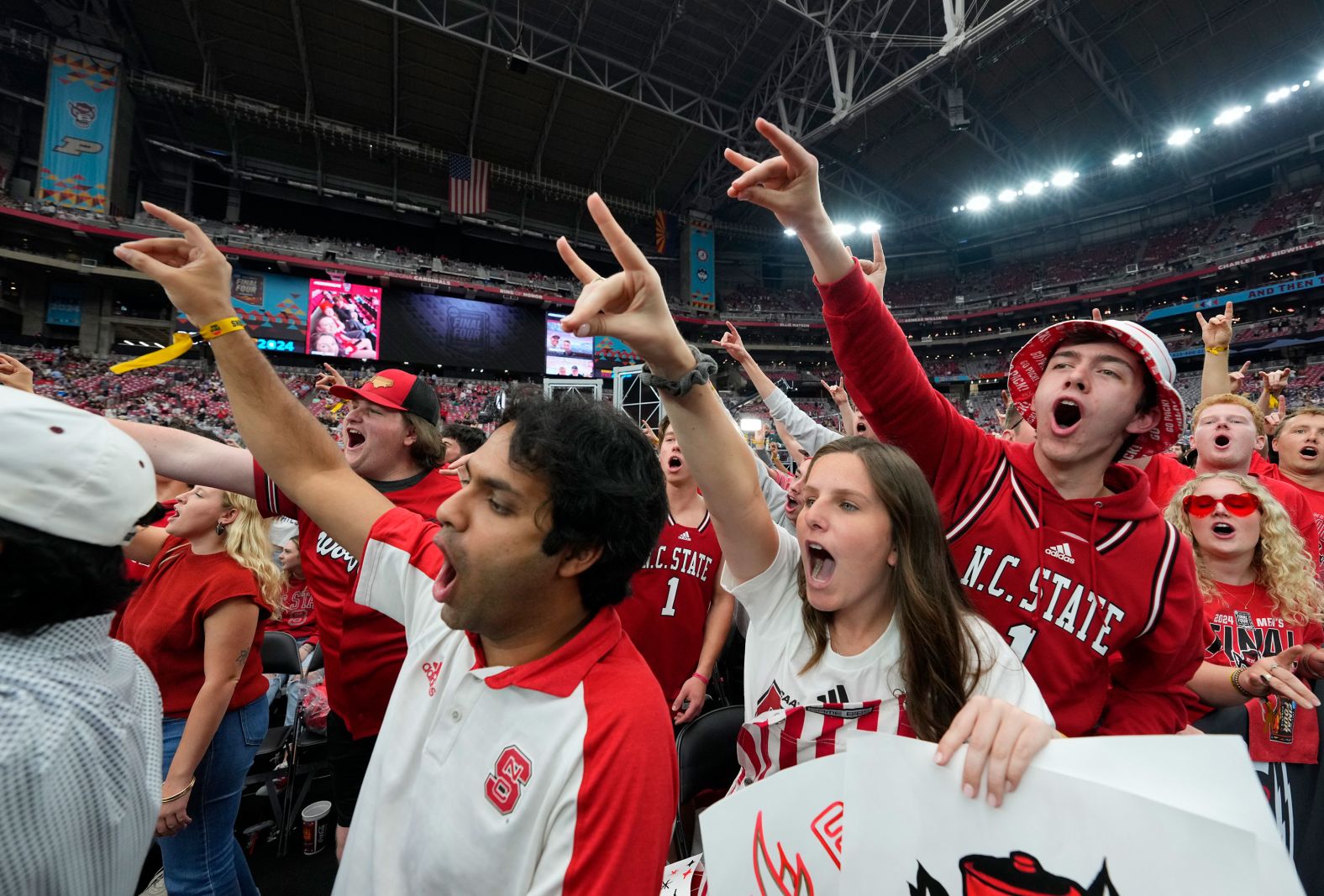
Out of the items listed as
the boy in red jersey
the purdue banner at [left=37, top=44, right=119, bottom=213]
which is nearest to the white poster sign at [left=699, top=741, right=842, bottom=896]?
the boy in red jersey

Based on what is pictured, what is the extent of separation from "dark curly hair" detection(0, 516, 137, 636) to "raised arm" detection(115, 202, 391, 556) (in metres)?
0.48

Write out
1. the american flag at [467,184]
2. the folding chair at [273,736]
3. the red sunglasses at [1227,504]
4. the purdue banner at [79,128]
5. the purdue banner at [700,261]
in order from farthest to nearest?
the purdue banner at [700,261] → the american flag at [467,184] → the purdue banner at [79,128] → the folding chair at [273,736] → the red sunglasses at [1227,504]

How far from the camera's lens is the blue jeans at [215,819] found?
2.15 meters

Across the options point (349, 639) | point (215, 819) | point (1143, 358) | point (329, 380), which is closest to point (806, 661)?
point (1143, 358)

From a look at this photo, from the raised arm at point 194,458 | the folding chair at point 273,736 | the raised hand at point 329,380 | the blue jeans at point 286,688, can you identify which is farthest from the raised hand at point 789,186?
the blue jeans at point 286,688

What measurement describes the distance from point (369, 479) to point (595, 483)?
1.74 metres

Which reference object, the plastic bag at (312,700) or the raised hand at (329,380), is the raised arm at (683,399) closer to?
the raised hand at (329,380)

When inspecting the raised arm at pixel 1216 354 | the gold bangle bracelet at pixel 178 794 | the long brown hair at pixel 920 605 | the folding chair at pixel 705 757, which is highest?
the raised arm at pixel 1216 354

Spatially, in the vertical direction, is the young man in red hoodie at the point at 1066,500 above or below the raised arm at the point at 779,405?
below

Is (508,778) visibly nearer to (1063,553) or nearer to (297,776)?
(1063,553)

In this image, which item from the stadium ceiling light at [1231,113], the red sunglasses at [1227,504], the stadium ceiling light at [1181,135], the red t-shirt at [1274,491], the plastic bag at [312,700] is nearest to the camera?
the red sunglasses at [1227,504]

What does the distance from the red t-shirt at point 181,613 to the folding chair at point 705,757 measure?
185cm

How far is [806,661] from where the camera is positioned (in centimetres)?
145

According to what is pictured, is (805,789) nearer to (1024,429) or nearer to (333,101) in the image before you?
(1024,429)
